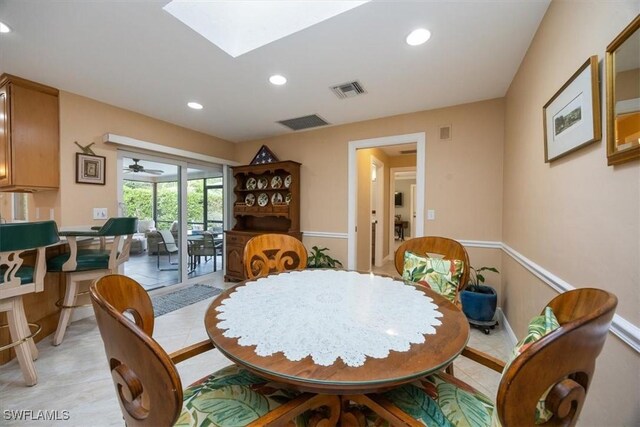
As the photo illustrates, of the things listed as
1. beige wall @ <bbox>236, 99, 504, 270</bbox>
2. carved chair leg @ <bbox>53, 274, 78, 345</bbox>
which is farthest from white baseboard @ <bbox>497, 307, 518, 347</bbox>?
carved chair leg @ <bbox>53, 274, 78, 345</bbox>

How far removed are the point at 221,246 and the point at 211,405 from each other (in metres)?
3.92

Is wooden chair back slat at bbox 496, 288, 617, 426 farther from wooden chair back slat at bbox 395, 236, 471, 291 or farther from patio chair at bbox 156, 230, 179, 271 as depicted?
patio chair at bbox 156, 230, 179, 271

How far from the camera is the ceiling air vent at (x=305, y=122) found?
3.32 meters

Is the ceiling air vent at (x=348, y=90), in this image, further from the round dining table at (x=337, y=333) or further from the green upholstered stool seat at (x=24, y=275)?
the green upholstered stool seat at (x=24, y=275)

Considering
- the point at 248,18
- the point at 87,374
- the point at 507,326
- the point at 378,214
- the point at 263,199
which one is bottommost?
the point at 87,374

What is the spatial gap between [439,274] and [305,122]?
8.64ft

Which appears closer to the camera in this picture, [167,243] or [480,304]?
[480,304]

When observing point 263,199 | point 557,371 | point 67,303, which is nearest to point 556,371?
point 557,371

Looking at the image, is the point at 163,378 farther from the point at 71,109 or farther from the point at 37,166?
the point at 71,109

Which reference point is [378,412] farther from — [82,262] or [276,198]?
[276,198]

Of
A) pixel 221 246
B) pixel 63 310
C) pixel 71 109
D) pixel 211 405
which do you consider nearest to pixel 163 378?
pixel 211 405

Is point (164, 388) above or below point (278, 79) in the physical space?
below

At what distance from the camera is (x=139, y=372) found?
60 centimetres

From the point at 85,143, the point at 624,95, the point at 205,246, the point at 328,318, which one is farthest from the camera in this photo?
the point at 205,246
